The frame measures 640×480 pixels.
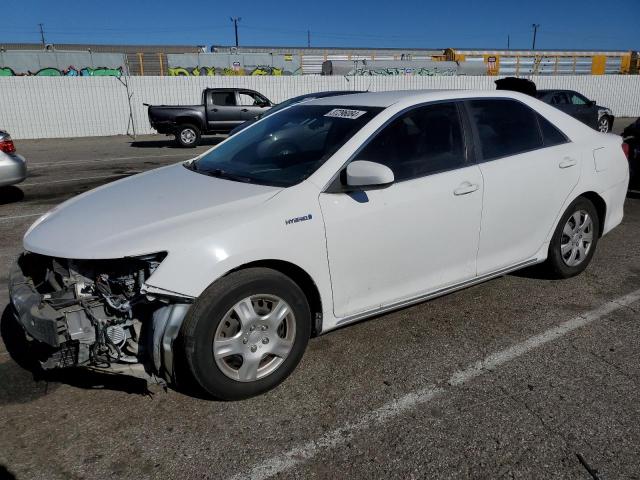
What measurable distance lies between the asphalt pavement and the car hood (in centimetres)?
90

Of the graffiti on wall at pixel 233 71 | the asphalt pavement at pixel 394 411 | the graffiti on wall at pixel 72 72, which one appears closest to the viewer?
the asphalt pavement at pixel 394 411

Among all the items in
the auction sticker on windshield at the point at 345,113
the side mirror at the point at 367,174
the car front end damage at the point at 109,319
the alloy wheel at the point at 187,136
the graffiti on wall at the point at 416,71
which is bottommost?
the alloy wheel at the point at 187,136

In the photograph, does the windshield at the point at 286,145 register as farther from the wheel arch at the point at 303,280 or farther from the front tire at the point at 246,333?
the front tire at the point at 246,333

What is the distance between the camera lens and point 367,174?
10.2ft

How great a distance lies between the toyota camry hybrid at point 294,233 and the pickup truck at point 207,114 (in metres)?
14.1

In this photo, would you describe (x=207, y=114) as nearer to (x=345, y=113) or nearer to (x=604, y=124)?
(x=604, y=124)

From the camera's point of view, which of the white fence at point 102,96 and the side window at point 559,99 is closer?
the side window at point 559,99

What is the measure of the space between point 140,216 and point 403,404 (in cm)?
179

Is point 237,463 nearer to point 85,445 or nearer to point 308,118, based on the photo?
point 85,445

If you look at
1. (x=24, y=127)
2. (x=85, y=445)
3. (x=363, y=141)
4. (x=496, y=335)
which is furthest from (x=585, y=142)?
(x=24, y=127)

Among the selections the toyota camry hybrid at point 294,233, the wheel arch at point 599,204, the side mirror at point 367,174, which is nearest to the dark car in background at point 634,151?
the wheel arch at point 599,204

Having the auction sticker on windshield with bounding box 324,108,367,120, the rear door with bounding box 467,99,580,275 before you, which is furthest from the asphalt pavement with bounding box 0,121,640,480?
the auction sticker on windshield with bounding box 324,108,367,120

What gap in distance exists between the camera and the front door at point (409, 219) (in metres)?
3.21

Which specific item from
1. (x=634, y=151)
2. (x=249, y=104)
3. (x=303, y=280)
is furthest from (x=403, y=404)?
(x=249, y=104)
